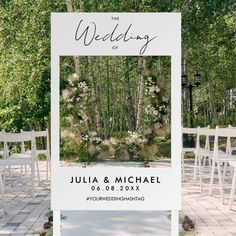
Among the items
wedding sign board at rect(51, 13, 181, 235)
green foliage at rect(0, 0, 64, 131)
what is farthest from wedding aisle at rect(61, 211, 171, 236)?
green foliage at rect(0, 0, 64, 131)

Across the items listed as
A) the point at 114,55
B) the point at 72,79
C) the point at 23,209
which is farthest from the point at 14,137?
the point at 114,55

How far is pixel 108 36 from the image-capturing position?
4.57 meters

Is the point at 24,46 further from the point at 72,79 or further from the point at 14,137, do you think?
the point at 72,79

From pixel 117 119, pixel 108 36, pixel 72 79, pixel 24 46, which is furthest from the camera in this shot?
pixel 24 46

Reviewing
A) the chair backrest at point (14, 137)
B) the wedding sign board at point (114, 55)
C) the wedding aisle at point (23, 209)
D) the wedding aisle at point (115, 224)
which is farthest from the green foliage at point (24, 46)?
the wedding sign board at point (114, 55)

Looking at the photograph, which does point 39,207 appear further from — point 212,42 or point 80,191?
point 212,42

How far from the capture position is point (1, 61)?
15547 millimetres

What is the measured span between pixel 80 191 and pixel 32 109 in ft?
38.2

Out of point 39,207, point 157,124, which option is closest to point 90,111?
point 157,124

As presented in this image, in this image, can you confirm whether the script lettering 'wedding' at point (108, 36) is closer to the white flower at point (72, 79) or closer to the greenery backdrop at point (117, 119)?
the greenery backdrop at point (117, 119)

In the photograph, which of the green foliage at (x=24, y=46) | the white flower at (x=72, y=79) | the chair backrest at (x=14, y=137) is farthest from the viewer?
the green foliage at (x=24, y=46)

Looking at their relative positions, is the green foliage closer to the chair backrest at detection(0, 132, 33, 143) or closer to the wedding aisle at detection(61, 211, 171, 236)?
the chair backrest at detection(0, 132, 33, 143)

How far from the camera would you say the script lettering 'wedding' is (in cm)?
456

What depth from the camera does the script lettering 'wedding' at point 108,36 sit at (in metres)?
4.56
